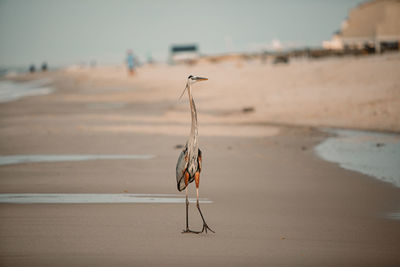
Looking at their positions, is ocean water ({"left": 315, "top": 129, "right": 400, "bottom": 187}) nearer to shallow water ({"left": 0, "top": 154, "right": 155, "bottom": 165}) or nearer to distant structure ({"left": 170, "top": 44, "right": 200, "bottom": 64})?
shallow water ({"left": 0, "top": 154, "right": 155, "bottom": 165})

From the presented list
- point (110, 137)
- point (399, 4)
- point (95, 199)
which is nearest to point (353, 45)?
point (399, 4)

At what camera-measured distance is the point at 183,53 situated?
78812 millimetres

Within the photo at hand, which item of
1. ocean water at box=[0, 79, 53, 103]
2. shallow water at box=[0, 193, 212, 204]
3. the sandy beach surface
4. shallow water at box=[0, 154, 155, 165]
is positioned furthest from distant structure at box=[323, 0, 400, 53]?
shallow water at box=[0, 193, 212, 204]

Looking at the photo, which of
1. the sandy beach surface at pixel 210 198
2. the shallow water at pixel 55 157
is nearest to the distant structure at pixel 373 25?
the sandy beach surface at pixel 210 198

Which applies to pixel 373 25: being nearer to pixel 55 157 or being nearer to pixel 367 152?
pixel 367 152

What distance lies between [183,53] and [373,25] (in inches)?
1390

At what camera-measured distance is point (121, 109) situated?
1694cm

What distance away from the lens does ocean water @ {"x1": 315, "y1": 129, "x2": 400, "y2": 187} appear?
263 inches

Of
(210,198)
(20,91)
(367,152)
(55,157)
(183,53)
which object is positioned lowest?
(210,198)

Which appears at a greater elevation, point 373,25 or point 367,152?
point 373,25

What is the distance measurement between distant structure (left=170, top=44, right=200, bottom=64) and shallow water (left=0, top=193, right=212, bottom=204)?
72982mm

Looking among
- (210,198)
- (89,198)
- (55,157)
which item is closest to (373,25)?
(55,157)

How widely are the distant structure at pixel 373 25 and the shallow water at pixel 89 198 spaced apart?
46375 millimetres

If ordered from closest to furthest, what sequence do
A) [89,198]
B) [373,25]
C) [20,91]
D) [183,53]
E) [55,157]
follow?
[89,198] → [55,157] → [20,91] → [373,25] → [183,53]
